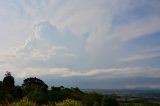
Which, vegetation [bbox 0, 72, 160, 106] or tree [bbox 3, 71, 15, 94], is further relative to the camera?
tree [bbox 3, 71, 15, 94]

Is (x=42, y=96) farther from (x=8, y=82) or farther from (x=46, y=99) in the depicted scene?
(x=8, y=82)

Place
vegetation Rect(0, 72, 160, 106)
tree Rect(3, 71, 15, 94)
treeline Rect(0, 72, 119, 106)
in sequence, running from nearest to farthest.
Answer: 1. vegetation Rect(0, 72, 160, 106)
2. treeline Rect(0, 72, 119, 106)
3. tree Rect(3, 71, 15, 94)

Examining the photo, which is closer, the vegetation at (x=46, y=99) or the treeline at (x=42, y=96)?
the vegetation at (x=46, y=99)

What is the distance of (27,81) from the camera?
10838cm

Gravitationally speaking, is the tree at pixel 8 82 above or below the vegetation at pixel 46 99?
above

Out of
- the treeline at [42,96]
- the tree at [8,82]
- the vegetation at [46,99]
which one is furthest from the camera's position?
the tree at [8,82]

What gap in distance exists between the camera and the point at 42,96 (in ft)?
180

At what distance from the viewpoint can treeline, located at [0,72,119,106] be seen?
Result: 4122cm

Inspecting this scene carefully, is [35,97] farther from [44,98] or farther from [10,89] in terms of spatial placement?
[10,89]

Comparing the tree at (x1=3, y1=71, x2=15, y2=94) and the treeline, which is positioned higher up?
the tree at (x1=3, y1=71, x2=15, y2=94)

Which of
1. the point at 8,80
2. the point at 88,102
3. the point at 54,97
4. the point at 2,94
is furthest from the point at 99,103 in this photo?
the point at 8,80

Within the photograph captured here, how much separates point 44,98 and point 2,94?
43.7 feet

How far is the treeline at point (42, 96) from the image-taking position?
4122cm

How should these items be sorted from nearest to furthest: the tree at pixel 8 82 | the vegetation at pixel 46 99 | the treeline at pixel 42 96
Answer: the vegetation at pixel 46 99, the treeline at pixel 42 96, the tree at pixel 8 82
